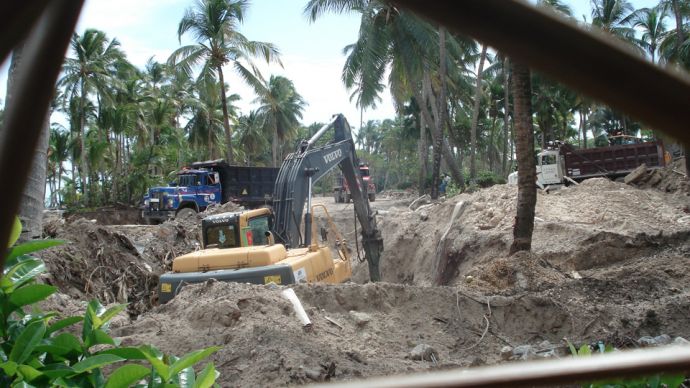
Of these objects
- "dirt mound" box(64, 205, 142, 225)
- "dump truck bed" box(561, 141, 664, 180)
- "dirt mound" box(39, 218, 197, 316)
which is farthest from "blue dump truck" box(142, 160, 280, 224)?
"dump truck bed" box(561, 141, 664, 180)

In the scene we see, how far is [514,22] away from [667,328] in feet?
23.0

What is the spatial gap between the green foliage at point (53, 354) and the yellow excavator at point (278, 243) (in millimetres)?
6027

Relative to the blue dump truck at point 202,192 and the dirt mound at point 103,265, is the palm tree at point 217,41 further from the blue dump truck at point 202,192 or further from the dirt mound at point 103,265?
the dirt mound at point 103,265

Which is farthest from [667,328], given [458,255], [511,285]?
[458,255]

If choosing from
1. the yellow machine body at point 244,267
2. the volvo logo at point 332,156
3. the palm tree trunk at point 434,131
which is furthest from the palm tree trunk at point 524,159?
the palm tree trunk at point 434,131

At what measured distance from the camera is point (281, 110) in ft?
190

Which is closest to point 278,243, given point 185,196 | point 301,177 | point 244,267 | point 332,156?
point 301,177

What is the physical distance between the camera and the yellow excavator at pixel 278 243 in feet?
30.5

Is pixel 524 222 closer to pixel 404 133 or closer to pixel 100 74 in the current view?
pixel 100 74

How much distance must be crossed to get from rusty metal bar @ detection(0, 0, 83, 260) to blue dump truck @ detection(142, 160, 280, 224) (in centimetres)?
2679

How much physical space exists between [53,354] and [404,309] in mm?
5351

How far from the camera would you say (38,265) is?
3.11 metres

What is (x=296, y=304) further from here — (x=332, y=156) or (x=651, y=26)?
(x=651, y=26)

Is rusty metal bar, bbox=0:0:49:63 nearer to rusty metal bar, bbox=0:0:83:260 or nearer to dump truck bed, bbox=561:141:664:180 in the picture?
rusty metal bar, bbox=0:0:83:260
